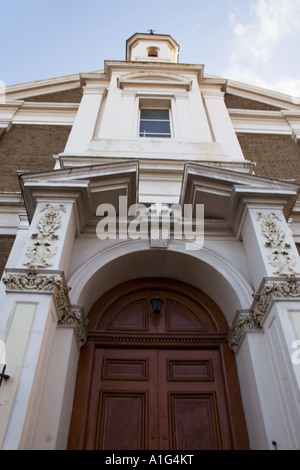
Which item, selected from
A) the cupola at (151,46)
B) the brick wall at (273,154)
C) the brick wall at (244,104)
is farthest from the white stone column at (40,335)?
the cupola at (151,46)

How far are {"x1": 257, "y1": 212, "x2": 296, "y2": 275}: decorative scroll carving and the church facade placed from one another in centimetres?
2

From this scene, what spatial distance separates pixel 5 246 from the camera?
7.04m

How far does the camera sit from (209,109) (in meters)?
10.9

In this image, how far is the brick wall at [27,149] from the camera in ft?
29.3

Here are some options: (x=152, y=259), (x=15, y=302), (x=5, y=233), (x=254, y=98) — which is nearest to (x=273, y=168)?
(x=254, y=98)

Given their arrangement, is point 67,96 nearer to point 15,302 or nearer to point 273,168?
point 273,168

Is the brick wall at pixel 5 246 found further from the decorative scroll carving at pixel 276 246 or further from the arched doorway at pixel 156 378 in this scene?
the decorative scroll carving at pixel 276 246

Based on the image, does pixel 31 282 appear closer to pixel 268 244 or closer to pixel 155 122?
pixel 268 244

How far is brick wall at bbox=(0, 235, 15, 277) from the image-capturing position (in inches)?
265

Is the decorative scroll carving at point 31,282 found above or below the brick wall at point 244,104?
below

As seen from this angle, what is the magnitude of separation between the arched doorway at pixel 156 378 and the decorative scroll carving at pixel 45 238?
5.62 feet

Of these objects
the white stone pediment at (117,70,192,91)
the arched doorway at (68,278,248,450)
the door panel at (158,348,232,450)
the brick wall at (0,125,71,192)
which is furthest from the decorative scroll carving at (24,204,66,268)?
the white stone pediment at (117,70,192,91)

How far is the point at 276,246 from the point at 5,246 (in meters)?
4.89

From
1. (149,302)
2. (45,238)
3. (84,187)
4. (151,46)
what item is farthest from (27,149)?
(151,46)
